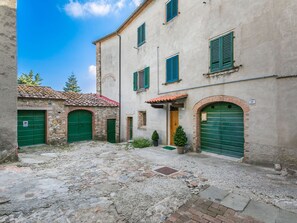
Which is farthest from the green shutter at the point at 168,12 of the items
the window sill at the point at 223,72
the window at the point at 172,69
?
the window sill at the point at 223,72

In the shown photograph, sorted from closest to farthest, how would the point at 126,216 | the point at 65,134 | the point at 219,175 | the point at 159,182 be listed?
1. the point at 126,216
2. the point at 159,182
3. the point at 219,175
4. the point at 65,134

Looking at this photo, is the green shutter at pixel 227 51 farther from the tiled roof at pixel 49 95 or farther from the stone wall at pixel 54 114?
the stone wall at pixel 54 114

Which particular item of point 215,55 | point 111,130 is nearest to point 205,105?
point 215,55

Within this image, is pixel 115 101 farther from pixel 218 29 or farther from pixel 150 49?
pixel 218 29

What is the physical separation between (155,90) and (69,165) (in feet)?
20.7

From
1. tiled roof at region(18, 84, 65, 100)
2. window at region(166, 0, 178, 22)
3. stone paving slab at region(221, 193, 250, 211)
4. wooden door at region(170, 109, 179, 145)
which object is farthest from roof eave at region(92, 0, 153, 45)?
stone paving slab at region(221, 193, 250, 211)

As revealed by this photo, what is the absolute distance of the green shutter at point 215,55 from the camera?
683 cm

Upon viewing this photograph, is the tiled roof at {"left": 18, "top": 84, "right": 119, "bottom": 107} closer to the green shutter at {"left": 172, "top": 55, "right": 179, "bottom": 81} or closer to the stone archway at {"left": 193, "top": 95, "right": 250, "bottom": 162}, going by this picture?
the green shutter at {"left": 172, "top": 55, "right": 179, "bottom": 81}

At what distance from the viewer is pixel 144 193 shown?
12.7 ft

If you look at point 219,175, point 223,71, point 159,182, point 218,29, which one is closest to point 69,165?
point 159,182

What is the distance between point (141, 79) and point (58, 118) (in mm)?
6153

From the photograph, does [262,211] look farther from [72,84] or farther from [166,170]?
[72,84]

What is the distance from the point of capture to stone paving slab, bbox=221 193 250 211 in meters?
3.28

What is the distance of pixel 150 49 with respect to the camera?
10.8 m
